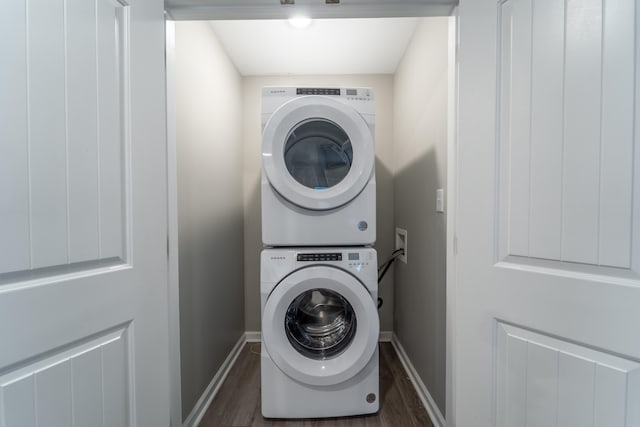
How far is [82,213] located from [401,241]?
184cm

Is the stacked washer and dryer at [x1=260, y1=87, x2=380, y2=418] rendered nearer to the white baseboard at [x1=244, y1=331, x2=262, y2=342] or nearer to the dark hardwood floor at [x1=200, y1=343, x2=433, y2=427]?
the dark hardwood floor at [x1=200, y1=343, x2=433, y2=427]

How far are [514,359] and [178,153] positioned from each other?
146cm

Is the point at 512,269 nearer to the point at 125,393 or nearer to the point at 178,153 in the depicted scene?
the point at 125,393

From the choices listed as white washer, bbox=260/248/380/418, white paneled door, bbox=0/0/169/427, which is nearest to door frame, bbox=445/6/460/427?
white washer, bbox=260/248/380/418

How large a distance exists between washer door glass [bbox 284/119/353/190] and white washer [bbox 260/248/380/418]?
1.25 feet

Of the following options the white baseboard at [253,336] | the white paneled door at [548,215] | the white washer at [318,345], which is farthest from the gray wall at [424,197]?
the white baseboard at [253,336]

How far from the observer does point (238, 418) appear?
1437mm

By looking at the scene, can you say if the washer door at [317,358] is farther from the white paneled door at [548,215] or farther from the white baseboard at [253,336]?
the white baseboard at [253,336]

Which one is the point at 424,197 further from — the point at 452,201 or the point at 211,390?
the point at 211,390

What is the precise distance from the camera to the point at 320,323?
4.96ft

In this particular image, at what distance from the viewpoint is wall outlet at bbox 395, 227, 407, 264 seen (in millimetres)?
1972

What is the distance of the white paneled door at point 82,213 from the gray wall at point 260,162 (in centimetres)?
137

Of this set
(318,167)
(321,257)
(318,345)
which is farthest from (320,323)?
(318,167)

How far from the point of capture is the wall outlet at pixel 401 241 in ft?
6.47
